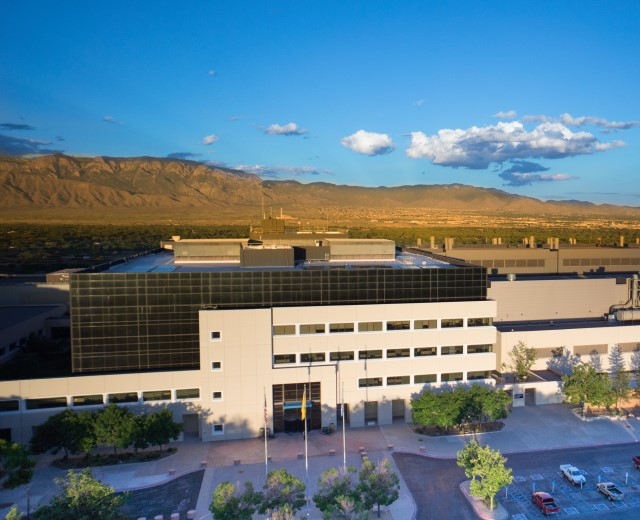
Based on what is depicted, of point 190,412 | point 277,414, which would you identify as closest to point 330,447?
point 277,414

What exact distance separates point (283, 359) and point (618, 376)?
107 feet

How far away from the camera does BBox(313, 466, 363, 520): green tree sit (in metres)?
26.6

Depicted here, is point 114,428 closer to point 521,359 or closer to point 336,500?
point 336,500

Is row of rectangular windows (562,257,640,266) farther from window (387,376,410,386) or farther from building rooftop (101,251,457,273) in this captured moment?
A: window (387,376,410,386)

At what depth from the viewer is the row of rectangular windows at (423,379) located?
43.9 meters

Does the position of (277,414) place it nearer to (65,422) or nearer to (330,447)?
(330,447)

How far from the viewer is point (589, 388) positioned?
44.0 m

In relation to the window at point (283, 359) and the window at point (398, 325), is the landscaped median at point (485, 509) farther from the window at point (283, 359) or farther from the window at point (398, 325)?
the window at point (283, 359)

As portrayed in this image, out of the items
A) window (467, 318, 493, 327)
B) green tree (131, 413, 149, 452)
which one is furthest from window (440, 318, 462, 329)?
green tree (131, 413, 149, 452)

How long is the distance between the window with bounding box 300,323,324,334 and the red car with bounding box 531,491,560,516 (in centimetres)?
2047

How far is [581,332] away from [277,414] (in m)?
33.8

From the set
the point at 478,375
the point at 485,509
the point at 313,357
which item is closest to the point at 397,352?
the point at 313,357

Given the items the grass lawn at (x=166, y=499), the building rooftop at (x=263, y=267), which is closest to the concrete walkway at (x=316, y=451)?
the grass lawn at (x=166, y=499)

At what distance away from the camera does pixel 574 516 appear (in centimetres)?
3052
